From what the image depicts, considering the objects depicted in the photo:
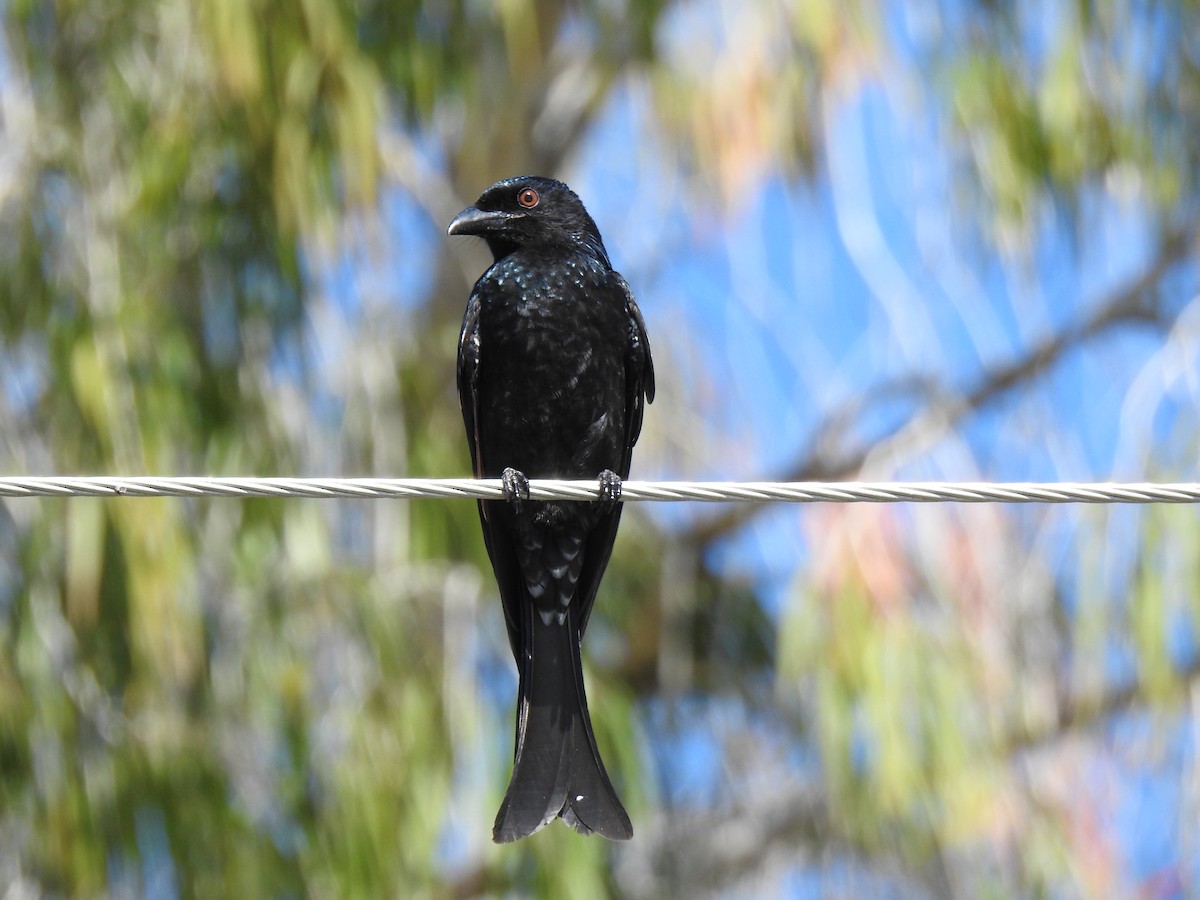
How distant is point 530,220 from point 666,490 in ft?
5.06

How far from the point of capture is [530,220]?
12.9ft

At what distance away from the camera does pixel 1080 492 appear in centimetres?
252

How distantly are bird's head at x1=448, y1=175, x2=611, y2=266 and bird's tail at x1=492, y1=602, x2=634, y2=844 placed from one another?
100 cm

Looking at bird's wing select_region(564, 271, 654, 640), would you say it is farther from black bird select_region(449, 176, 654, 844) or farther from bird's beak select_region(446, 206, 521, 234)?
bird's beak select_region(446, 206, 521, 234)

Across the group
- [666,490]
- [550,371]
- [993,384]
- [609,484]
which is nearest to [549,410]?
[550,371]

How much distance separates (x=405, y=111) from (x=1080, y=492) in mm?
2997

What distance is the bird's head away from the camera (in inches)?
153

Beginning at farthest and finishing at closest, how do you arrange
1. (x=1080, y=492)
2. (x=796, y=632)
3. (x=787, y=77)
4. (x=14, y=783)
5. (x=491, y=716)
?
(x=787, y=77), (x=796, y=632), (x=491, y=716), (x=14, y=783), (x=1080, y=492)

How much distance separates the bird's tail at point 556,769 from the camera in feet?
10.3

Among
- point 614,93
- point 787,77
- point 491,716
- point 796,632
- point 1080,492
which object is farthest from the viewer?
point 614,93

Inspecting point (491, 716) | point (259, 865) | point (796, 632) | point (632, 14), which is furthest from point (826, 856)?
point (632, 14)

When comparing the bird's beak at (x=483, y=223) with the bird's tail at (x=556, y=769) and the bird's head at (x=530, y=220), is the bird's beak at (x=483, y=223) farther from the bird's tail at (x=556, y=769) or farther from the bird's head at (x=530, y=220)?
the bird's tail at (x=556, y=769)

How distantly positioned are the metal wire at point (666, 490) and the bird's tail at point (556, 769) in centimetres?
80

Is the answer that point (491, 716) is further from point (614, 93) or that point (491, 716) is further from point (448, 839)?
point (614, 93)
